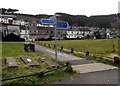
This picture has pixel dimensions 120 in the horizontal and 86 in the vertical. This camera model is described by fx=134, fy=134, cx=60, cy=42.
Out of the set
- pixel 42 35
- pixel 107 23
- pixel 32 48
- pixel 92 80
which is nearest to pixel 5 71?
pixel 92 80

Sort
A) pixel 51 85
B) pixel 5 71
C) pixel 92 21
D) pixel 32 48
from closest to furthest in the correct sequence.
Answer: pixel 51 85 → pixel 5 71 → pixel 32 48 → pixel 92 21

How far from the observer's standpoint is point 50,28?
236 feet

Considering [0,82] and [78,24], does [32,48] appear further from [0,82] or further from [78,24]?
[78,24]

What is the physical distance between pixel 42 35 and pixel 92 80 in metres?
64.2

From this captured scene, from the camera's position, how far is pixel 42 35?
69.9 m

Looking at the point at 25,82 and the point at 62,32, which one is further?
the point at 62,32

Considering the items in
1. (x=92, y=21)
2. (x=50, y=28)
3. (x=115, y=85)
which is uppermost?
(x=92, y=21)

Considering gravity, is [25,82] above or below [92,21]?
below

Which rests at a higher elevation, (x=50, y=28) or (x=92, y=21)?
(x=92, y=21)

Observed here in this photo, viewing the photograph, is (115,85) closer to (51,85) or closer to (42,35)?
(51,85)

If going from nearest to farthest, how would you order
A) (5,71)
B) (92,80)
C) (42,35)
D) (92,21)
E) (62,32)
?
(92,80), (5,71), (42,35), (62,32), (92,21)

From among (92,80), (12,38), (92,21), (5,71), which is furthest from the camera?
(92,21)

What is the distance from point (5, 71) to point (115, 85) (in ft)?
20.6

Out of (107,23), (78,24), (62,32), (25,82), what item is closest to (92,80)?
(25,82)
